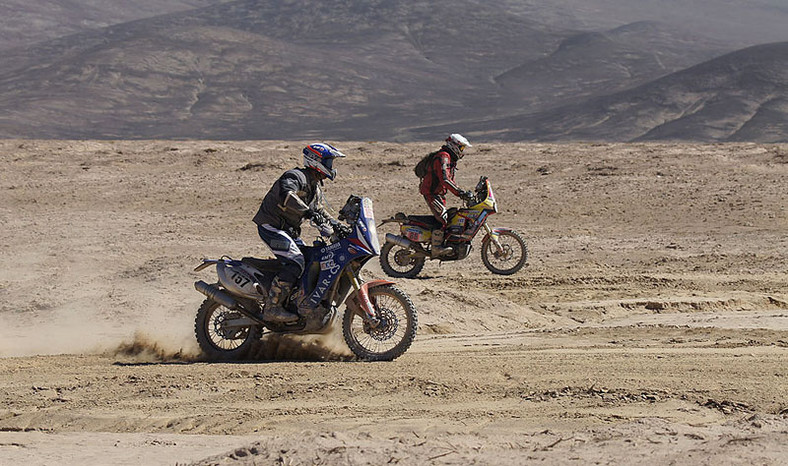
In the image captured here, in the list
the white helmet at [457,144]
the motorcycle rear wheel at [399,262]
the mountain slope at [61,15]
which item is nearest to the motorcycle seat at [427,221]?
the motorcycle rear wheel at [399,262]

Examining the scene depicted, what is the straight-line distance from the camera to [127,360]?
8.37 metres

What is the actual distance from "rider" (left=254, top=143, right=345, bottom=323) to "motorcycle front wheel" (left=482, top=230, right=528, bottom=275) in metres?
5.68

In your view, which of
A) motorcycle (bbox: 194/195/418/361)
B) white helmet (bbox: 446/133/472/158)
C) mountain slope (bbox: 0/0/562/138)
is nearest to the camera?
motorcycle (bbox: 194/195/418/361)

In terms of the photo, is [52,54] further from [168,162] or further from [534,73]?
[168,162]

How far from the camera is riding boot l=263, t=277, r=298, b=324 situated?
787 centimetres

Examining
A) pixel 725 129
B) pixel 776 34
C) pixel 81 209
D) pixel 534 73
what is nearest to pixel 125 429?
pixel 81 209

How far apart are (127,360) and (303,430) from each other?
289cm

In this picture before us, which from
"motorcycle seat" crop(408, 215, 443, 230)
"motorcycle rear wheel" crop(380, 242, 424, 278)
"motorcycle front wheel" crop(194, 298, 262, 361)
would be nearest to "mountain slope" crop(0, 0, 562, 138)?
"motorcycle rear wheel" crop(380, 242, 424, 278)

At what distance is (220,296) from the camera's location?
8148mm

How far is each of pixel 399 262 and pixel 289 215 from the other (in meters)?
5.51

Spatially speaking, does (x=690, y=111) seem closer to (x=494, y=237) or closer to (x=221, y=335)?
(x=494, y=237)

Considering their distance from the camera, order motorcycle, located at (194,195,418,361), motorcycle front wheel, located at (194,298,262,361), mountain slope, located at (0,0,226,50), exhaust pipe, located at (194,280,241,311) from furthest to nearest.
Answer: mountain slope, located at (0,0,226,50) < motorcycle front wheel, located at (194,298,262,361) < exhaust pipe, located at (194,280,241,311) < motorcycle, located at (194,195,418,361)

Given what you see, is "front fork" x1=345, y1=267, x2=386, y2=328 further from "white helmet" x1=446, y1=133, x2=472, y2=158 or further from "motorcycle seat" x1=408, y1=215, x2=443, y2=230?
"motorcycle seat" x1=408, y1=215, x2=443, y2=230

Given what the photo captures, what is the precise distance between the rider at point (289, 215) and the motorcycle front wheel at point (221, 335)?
374 mm
